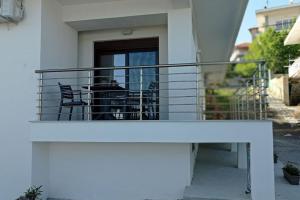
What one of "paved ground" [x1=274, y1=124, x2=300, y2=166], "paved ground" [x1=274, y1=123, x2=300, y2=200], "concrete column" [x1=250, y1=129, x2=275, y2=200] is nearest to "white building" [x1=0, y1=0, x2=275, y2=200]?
"concrete column" [x1=250, y1=129, x2=275, y2=200]

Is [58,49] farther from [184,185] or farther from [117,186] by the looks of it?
[184,185]

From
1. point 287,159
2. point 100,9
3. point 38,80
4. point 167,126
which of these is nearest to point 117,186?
point 167,126

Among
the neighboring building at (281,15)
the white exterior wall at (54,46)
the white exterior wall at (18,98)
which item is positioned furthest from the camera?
the neighboring building at (281,15)

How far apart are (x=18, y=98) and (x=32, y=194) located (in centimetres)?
201

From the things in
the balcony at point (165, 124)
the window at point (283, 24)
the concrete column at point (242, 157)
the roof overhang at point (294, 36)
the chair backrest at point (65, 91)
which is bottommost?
the concrete column at point (242, 157)

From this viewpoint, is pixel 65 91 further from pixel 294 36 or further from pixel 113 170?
pixel 294 36

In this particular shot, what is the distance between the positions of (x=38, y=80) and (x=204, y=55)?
911 centimetres

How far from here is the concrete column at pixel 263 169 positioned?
4410 millimetres

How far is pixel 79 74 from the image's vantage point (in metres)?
7.07

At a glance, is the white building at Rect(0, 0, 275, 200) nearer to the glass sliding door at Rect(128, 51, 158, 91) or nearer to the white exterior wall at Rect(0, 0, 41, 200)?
the white exterior wall at Rect(0, 0, 41, 200)

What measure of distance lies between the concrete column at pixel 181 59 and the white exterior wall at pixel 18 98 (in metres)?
2.82

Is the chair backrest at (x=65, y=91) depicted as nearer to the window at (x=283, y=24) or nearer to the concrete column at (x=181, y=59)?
the concrete column at (x=181, y=59)

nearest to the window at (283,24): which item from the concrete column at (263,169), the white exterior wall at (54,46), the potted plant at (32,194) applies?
the concrete column at (263,169)

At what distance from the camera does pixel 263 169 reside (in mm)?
4438
